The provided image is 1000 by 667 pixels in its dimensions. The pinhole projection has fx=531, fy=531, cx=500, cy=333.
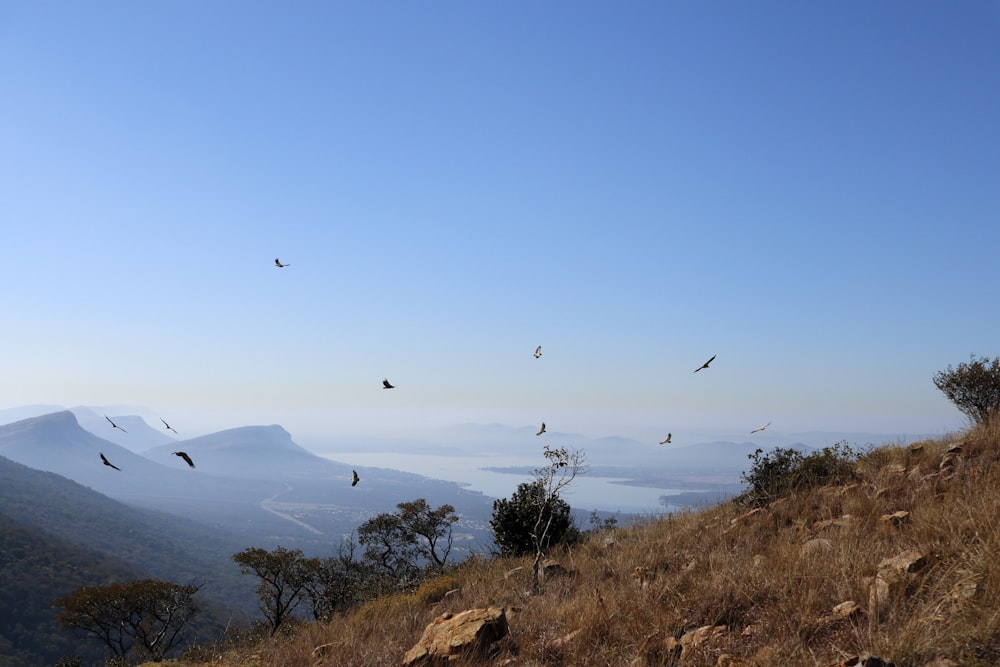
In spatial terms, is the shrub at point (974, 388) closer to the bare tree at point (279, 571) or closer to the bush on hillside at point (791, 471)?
the bush on hillside at point (791, 471)

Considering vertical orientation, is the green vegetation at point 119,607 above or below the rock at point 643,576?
below

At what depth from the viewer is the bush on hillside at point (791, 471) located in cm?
1213

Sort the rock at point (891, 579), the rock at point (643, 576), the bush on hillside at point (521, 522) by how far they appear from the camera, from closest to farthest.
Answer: the rock at point (891, 579) < the rock at point (643, 576) < the bush on hillside at point (521, 522)

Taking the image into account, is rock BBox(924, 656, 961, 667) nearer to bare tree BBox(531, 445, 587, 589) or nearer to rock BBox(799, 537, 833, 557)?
rock BBox(799, 537, 833, 557)

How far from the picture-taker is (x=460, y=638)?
6.34 meters

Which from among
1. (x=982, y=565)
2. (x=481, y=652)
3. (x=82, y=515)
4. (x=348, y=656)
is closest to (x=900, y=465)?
(x=982, y=565)

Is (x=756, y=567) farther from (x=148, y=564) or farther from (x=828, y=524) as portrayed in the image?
(x=148, y=564)

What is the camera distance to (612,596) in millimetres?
6922

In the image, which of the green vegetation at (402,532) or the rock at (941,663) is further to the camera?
the green vegetation at (402,532)

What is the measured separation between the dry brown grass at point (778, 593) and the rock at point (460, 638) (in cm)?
20

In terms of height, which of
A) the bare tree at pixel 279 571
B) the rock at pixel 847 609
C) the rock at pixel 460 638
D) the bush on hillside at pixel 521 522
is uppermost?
the rock at pixel 847 609

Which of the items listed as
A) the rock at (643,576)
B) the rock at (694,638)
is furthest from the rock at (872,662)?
the rock at (643,576)

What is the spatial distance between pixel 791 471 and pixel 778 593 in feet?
27.7

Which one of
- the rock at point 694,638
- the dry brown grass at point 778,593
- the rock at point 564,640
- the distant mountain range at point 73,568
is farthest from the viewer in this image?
the distant mountain range at point 73,568
